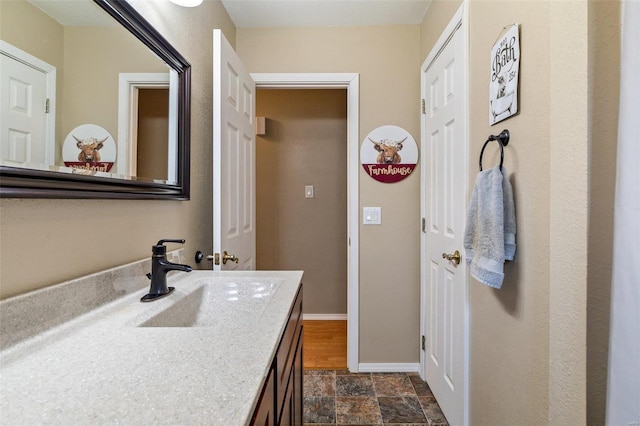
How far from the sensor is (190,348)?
583 mm

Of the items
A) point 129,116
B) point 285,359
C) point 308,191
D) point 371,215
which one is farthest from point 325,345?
point 129,116

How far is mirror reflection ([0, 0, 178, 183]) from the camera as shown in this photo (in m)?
0.62

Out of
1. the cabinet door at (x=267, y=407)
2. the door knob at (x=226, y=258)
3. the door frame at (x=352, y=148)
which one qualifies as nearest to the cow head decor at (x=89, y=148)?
the door knob at (x=226, y=258)

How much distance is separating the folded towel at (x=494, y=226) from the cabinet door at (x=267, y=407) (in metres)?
0.78

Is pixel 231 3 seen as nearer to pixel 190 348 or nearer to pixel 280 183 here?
pixel 280 183

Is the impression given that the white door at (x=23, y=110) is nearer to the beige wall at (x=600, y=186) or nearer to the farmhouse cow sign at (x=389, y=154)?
the beige wall at (x=600, y=186)

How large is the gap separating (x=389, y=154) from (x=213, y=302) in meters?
1.49

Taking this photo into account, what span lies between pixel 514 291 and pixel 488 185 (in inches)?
14.7

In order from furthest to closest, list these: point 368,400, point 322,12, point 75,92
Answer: point 322,12 → point 368,400 → point 75,92

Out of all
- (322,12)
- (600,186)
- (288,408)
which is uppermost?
(322,12)

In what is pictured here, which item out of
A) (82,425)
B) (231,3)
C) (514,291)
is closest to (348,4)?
(231,3)

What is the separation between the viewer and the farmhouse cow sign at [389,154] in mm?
1996

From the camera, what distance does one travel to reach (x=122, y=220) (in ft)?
3.13

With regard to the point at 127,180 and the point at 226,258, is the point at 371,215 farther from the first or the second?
the point at 127,180
